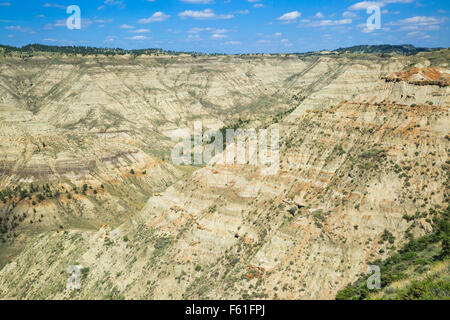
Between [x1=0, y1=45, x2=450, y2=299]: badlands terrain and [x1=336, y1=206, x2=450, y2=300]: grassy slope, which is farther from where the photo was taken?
[x1=0, y1=45, x2=450, y2=299]: badlands terrain

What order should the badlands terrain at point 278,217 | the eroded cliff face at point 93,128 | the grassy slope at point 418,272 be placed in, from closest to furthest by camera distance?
the grassy slope at point 418,272 < the badlands terrain at point 278,217 < the eroded cliff face at point 93,128

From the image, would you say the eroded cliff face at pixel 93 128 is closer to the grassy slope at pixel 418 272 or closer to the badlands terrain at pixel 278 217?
the badlands terrain at pixel 278 217

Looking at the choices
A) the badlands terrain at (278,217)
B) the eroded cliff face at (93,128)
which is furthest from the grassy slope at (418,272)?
the eroded cliff face at (93,128)

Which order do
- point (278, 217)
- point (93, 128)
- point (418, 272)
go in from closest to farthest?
point (418, 272), point (278, 217), point (93, 128)

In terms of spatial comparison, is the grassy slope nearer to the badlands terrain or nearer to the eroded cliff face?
the badlands terrain

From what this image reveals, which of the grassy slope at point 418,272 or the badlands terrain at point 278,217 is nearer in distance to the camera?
the grassy slope at point 418,272

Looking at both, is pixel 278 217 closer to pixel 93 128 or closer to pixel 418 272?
pixel 418 272

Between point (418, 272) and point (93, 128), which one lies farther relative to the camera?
point (93, 128)

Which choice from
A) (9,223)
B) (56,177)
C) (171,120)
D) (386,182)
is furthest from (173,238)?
(171,120)

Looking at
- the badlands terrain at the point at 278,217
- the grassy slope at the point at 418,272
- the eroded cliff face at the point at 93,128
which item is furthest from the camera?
the eroded cliff face at the point at 93,128

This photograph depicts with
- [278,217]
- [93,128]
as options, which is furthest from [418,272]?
[93,128]

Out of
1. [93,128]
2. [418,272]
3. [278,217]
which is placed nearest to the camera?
[418,272]

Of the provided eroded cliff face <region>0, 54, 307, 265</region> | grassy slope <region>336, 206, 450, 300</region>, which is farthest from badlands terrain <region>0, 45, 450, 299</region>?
eroded cliff face <region>0, 54, 307, 265</region>

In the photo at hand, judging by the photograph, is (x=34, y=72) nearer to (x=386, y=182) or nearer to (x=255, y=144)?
(x=255, y=144)
